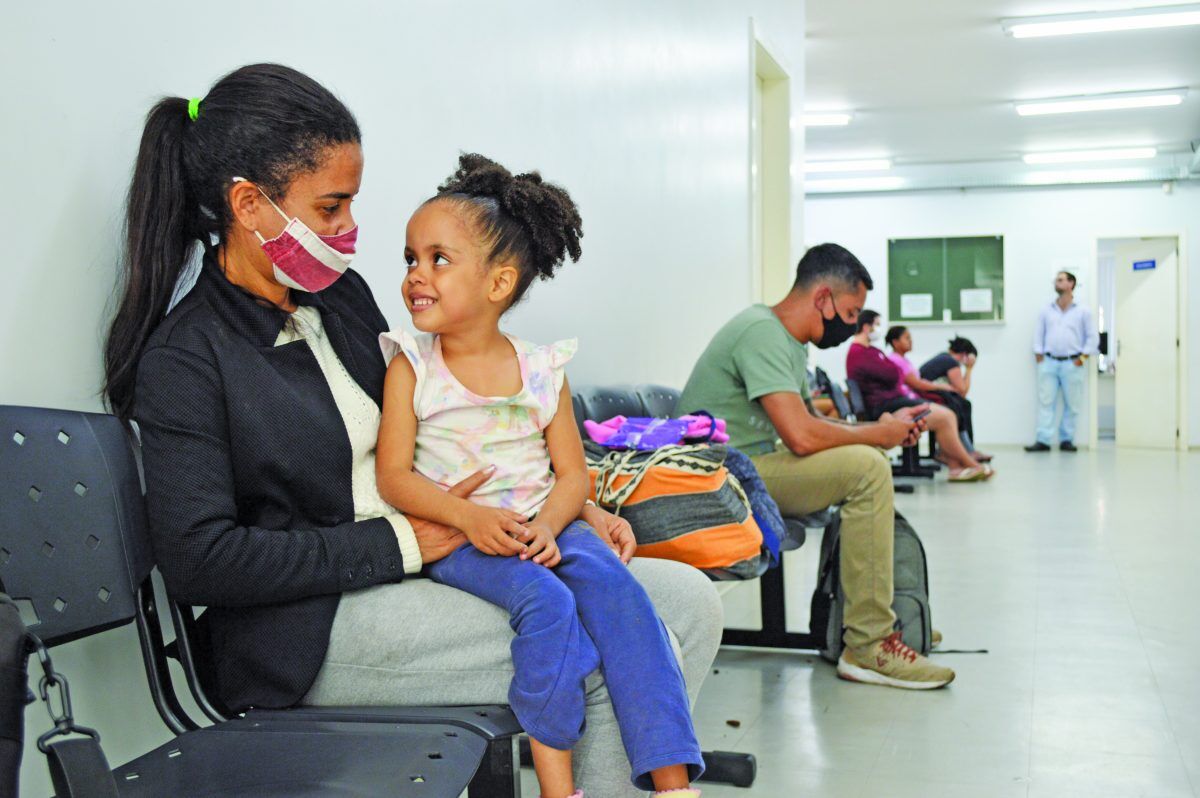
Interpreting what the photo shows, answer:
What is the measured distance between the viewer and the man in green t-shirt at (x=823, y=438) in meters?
3.34

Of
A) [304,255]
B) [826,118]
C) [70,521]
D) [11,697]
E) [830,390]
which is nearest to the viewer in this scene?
[11,697]

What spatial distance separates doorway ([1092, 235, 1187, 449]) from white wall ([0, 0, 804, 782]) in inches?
400

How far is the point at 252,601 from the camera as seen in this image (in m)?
1.44

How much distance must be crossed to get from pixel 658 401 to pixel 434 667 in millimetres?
2103

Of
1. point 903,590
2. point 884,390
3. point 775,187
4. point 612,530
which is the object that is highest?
point 775,187

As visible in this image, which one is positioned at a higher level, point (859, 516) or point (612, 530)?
point (612, 530)

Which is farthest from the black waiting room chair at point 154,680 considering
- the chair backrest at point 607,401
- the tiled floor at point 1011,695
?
the chair backrest at point 607,401

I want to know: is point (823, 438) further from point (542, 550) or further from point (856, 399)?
point (856, 399)

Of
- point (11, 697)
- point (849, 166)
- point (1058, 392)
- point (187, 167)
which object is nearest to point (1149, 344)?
point (1058, 392)

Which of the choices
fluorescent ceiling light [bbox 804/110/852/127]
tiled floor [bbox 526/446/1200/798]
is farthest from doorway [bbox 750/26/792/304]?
fluorescent ceiling light [bbox 804/110/852/127]

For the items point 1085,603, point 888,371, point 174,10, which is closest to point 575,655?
point 174,10

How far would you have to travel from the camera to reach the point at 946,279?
1407cm

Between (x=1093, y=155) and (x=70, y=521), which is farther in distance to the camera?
(x=1093, y=155)

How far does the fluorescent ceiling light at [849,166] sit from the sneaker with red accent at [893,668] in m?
10.5
